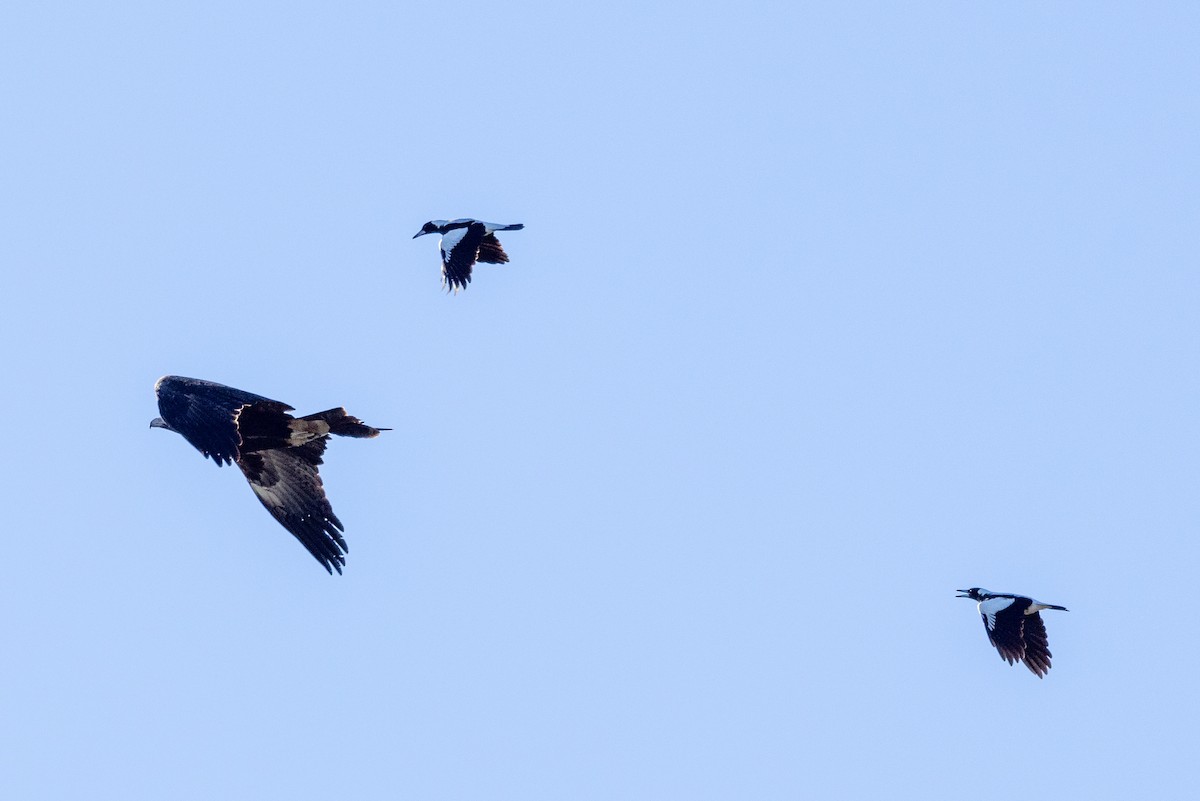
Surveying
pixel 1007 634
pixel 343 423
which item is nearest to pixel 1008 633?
pixel 1007 634

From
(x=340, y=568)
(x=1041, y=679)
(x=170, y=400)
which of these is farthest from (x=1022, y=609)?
(x=170, y=400)

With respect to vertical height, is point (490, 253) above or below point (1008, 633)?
above

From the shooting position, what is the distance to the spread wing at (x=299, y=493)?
21250mm

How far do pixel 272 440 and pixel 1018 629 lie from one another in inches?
341

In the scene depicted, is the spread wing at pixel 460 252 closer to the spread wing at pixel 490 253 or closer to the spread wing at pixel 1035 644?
the spread wing at pixel 490 253

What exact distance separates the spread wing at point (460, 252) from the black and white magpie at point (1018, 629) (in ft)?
25.5

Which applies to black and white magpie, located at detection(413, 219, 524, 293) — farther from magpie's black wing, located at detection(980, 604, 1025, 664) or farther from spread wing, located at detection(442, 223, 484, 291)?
magpie's black wing, located at detection(980, 604, 1025, 664)

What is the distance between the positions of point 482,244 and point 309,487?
21.3 ft

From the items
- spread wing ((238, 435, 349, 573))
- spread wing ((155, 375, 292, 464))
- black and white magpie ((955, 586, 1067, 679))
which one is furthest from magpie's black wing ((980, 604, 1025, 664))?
spread wing ((155, 375, 292, 464))

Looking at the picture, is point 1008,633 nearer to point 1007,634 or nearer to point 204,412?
point 1007,634

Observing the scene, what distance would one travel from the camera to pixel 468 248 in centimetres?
2709

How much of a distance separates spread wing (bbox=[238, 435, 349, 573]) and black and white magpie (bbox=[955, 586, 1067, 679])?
24.6ft

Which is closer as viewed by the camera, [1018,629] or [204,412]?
→ [204,412]

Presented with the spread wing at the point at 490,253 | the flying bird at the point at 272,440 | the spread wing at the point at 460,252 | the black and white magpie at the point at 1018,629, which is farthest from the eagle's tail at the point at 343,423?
the black and white magpie at the point at 1018,629
